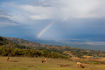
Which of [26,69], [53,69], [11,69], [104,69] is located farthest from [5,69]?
[104,69]

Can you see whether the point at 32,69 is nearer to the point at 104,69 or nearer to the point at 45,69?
the point at 45,69

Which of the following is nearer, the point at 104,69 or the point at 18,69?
the point at 18,69

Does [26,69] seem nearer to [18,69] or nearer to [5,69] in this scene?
[18,69]

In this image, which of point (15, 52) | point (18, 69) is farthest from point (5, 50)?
point (18, 69)

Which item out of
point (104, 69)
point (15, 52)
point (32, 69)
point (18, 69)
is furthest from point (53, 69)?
point (15, 52)

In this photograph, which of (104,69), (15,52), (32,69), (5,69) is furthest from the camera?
(15,52)

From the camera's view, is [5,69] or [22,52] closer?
[5,69]

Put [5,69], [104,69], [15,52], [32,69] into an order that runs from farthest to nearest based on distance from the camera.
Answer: [15,52]
[104,69]
[32,69]
[5,69]

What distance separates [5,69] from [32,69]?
552cm

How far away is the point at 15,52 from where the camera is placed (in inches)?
3856

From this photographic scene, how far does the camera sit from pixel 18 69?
3222 cm

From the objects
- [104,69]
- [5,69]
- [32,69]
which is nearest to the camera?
[5,69]

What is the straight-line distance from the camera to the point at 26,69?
32.6 m

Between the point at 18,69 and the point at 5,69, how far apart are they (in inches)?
107
